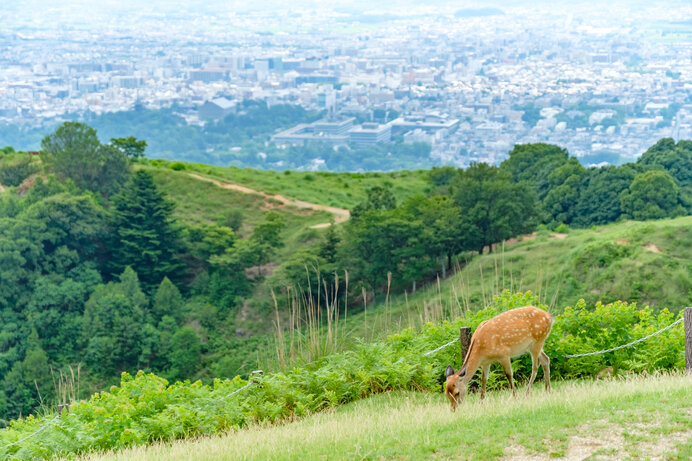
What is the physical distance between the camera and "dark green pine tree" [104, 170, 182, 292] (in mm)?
36625

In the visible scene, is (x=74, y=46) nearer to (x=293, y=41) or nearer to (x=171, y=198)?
(x=293, y=41)

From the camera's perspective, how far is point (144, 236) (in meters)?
36.5

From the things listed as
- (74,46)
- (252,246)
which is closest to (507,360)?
(252,246)

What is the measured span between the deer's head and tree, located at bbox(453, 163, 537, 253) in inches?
990

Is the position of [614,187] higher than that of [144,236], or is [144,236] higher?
[614,187]

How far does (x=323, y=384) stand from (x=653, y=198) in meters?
29.0

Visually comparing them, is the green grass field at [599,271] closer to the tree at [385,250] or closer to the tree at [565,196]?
the tree at [385,250]

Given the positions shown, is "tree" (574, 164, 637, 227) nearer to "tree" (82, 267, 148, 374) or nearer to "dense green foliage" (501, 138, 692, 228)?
"dense green foliage" (501, 138, 692, 228)

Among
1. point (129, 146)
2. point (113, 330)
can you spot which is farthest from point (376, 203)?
point (129, 146)

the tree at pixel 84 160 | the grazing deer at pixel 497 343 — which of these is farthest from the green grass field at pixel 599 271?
the tree at pixel 84 160

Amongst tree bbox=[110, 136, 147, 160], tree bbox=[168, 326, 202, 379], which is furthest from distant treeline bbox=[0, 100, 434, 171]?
tree bbox=[168, 326, 202, 379]

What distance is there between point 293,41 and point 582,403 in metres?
193

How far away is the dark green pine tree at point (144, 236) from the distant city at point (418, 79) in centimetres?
6828

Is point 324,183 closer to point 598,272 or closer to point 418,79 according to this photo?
point 598,272
